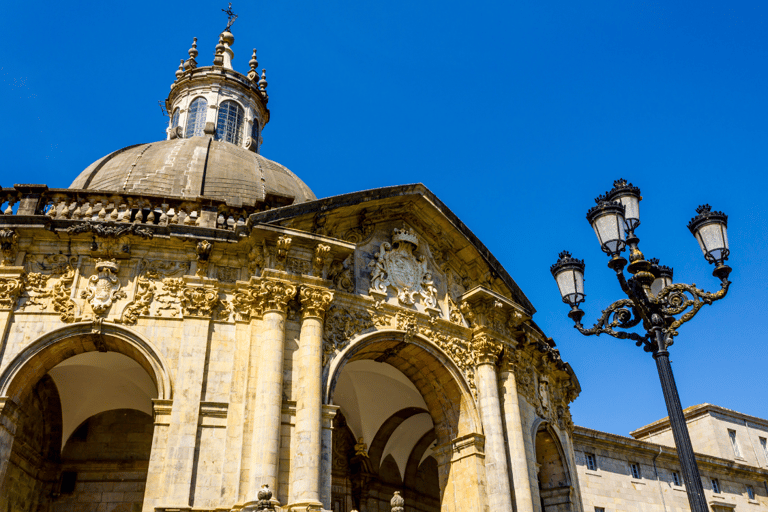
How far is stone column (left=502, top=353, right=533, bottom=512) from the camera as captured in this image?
15.7 meters

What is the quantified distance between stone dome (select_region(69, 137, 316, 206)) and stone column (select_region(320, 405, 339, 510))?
23.0ft

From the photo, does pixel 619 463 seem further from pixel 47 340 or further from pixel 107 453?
pixel 47 340

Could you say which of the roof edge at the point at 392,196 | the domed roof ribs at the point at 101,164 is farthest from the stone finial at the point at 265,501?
the domed roof ribs at the point at 101,164

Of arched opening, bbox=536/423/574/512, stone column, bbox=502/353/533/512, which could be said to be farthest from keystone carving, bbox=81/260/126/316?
arched opening, bbox=536/423/574/512

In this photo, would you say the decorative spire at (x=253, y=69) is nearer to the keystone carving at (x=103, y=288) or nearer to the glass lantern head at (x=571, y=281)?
the keystone carving at (x=103, y=288)

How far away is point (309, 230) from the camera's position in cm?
1566

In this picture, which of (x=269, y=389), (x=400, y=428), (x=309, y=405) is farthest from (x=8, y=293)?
(x=400, y=428)

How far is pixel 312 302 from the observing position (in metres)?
14.6

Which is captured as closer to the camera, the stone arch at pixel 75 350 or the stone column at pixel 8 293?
the stone arch at pixel 75 350

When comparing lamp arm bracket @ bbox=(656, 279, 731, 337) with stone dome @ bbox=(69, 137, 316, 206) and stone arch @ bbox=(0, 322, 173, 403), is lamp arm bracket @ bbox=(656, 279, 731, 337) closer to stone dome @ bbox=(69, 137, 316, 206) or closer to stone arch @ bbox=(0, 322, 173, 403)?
stone arch @ bbox=(0, 322, 173, 403)

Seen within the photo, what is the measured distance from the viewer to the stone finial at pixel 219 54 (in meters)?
29.2

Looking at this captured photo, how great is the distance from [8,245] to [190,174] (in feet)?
21.6

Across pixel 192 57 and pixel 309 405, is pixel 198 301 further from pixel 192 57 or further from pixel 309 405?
pixel 192 57

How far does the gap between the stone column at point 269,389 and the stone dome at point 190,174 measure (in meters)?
4.94
